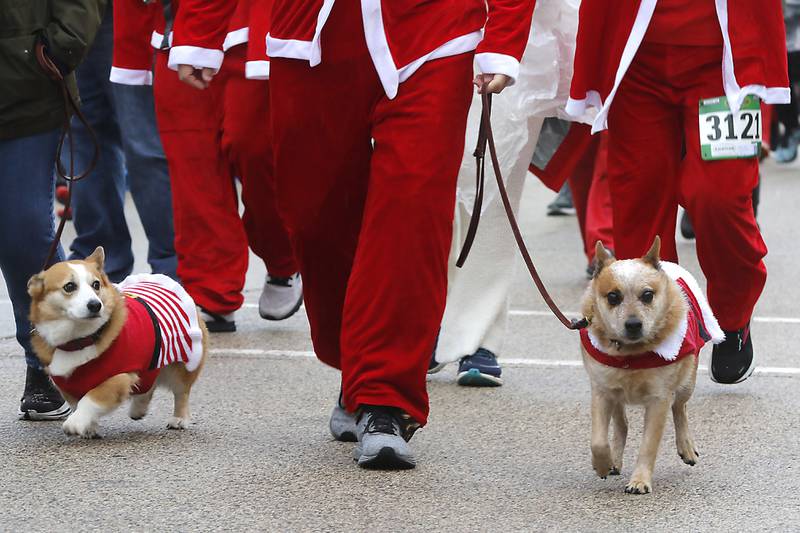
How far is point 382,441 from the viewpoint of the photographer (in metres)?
4.39

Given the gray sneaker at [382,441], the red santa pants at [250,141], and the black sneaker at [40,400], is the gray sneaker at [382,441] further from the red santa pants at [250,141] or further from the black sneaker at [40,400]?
the red santa pants at [250,141]

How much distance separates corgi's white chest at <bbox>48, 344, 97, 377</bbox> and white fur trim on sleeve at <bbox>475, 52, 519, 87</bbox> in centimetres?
159

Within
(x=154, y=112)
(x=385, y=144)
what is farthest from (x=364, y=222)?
(x=154, y=112)

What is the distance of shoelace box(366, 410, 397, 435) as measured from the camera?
442cm

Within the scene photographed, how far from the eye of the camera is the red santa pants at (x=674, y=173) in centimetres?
506

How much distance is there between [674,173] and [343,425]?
1.47m

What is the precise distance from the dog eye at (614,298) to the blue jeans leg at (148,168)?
3683 millimetres

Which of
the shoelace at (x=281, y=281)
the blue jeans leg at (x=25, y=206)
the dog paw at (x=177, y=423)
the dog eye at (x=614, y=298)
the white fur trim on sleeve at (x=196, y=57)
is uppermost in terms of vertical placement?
the white fur trim on sleeve at (x=196, y=57)

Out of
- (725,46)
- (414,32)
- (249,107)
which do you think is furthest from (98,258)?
(725,46)

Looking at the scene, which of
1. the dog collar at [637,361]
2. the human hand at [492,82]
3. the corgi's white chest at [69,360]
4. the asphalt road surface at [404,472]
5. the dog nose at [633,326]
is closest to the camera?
the asphalt road surface at [404,472]

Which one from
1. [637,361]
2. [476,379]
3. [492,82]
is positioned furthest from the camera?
[476,379]

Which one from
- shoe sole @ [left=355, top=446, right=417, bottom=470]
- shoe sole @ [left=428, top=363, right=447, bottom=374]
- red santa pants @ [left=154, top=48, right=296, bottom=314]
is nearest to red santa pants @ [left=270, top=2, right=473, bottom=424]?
shoe sole @ [left=355, top=446, right=417, bottom=470]

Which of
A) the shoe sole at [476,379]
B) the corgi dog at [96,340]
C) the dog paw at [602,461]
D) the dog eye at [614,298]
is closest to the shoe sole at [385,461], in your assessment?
the dog paw at [602,461]

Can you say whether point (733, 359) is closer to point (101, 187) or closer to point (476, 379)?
point (476, 379)
